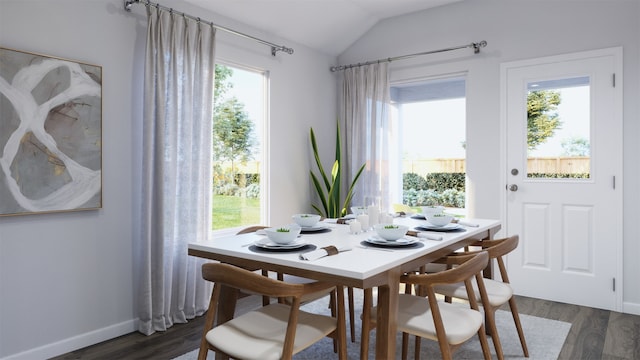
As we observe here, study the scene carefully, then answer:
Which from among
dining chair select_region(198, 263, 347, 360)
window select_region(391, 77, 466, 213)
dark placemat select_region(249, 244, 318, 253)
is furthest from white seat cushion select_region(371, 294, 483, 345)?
window select_region(391, 77, 466, 213)

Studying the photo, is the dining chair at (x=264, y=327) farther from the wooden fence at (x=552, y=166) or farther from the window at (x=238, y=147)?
the wooden fence at (x=552, y=166)

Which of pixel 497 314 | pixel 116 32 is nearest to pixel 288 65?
pixel 116 32

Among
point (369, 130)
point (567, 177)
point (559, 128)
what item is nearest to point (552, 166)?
point (567, 177)

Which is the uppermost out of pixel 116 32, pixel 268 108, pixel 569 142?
pixel 116 32

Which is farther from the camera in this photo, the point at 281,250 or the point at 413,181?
the point at 413,181

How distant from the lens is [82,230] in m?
2.64

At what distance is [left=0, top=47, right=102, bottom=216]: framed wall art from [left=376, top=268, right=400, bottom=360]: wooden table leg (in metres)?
1.94

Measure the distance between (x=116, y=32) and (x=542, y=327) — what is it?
345cm

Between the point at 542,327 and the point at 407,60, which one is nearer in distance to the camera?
the point at 542,327

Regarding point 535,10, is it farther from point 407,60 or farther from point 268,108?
point 268,108

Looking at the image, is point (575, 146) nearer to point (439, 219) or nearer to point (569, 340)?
point (569, 340)

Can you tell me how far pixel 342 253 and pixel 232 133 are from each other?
7.30 ft

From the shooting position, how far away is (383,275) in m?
1.60

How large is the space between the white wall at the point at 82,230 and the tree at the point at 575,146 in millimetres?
3045
